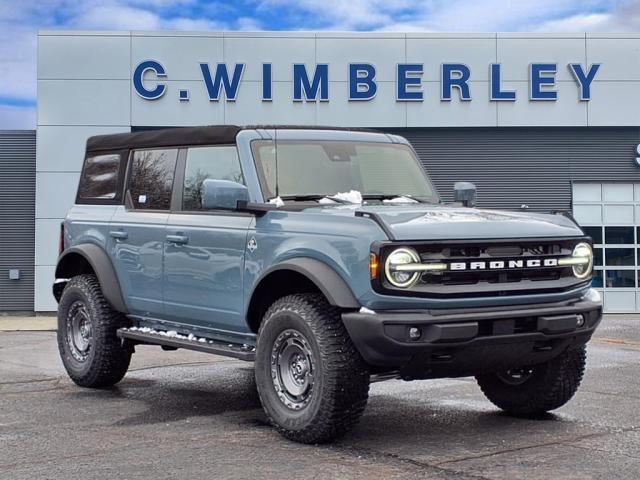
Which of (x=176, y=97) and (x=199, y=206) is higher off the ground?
(x=176, y=97)

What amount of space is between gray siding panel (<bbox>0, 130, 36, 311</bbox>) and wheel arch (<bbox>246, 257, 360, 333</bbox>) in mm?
16195

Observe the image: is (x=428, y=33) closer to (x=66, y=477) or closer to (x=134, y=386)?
(x=134, y=386)

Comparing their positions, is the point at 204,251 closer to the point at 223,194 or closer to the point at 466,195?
the point at 223,194

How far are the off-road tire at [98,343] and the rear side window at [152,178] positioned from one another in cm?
92

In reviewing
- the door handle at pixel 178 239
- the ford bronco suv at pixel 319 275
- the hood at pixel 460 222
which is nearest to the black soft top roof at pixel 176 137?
the ford bronco suv at pixel 319 275

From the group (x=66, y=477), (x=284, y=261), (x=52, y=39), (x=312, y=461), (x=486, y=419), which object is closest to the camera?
(x=66, y=477)

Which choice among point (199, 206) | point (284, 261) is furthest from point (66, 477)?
point (199, 206)

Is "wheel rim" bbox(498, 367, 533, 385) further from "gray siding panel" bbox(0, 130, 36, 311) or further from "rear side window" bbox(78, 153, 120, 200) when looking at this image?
"gray siding panel" bbox(0, 130, 36, 311)

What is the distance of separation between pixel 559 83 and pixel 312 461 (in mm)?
18210

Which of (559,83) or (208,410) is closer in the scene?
(208,410)

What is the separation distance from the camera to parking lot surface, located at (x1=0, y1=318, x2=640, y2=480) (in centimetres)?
522

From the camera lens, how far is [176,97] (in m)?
21.5

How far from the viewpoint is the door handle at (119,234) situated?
307 inches

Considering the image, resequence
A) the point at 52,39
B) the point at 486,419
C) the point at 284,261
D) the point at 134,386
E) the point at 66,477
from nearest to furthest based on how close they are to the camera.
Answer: the point at 66,477
the point at 284,261
the point at 486,419
the point at 134,386
the point at 52,39
